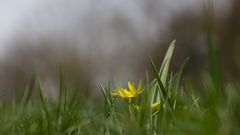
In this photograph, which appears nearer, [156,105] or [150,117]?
[150,117]

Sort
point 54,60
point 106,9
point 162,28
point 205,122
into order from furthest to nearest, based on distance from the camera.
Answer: point 54,60 < point 106,9 < point 162,28 < point 205,122

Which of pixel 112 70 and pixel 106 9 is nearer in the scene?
pixel 112 70

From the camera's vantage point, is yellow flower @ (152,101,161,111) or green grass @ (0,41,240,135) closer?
green grass @ (0,41,240,135)

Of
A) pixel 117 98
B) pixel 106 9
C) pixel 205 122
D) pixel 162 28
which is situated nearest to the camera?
pixel 205 122

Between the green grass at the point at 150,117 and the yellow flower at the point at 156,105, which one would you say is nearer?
the green grass at the point at 150,117

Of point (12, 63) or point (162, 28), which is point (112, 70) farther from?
point (12, 63)

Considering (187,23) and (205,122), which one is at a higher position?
(205,122)

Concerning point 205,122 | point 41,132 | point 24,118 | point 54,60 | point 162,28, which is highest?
point 205,122

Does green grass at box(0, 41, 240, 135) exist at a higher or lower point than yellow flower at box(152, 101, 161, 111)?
higher

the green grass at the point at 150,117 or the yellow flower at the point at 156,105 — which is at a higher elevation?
the green grass at the point at 150,117

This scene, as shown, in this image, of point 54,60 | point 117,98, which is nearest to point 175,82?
point 117,98
